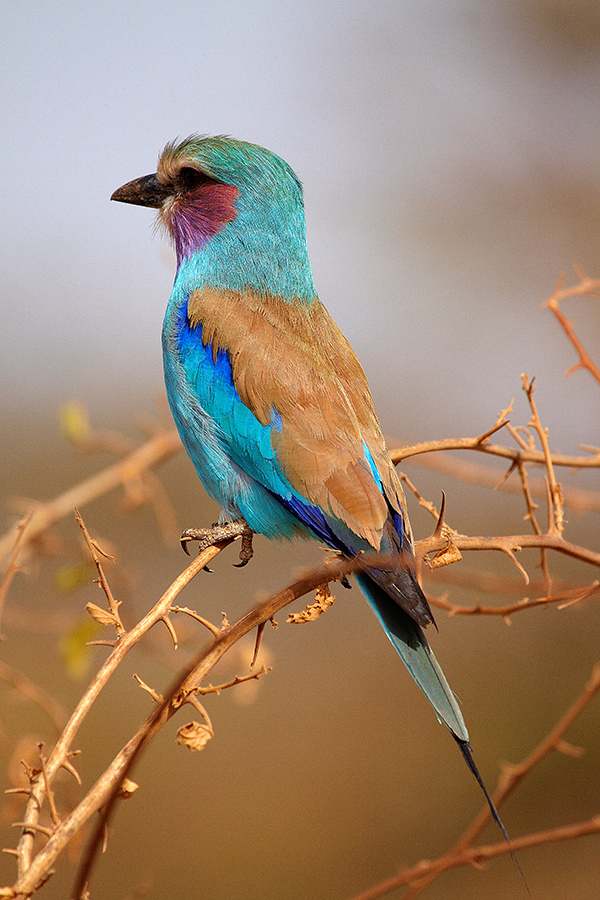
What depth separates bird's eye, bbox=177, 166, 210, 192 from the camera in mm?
3236

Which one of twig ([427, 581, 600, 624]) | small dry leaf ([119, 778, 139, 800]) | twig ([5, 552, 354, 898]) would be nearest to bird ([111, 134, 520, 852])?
twig ([427, 581, 600, 624])

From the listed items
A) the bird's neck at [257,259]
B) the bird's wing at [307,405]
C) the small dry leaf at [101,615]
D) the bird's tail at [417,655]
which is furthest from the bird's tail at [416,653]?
the bird's neck at [257,259]

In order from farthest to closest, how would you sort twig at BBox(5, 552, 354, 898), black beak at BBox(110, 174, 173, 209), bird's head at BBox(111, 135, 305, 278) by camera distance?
1. black beak at BBox(110, 174, 173, 209)
2. bird's head at BBox(111, 135, 305, 278)
3. twig at BBox(5, 552, 354, 898)

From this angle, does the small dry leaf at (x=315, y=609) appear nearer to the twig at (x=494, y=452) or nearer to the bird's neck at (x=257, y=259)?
the twig at (x=494, y=452)

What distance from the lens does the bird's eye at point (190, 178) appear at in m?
3.24

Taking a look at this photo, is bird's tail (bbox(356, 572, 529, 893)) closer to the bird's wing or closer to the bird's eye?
the bird's wing

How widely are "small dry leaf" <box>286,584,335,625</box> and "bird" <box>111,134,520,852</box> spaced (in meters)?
0.19

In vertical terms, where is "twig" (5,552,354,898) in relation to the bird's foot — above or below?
above

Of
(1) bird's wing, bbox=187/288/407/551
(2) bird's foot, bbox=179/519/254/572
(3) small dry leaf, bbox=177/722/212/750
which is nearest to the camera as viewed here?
(3) small dry leaf, bbox=177/722/212/750

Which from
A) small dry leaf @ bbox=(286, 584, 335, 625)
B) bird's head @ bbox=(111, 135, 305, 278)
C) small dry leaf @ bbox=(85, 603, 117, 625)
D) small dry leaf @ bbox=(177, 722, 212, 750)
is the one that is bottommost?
small dry leaf @ bbox=(177, 722, 212, 750)

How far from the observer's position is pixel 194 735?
1394 millimetres

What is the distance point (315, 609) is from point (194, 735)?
1.01 feet

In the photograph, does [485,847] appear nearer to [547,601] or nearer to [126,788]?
[547,601]

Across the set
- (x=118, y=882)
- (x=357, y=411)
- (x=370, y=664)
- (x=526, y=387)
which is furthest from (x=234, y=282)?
(x=370, y=664)
